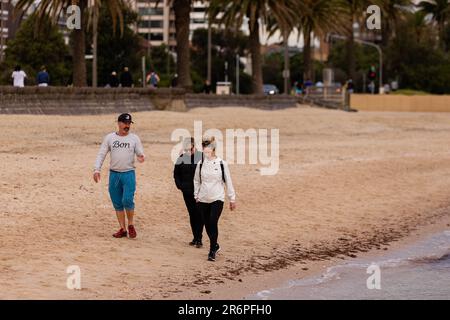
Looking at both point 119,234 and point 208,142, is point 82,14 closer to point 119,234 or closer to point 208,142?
point 119,234

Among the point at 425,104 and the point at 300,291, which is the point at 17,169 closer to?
the point at 300,291

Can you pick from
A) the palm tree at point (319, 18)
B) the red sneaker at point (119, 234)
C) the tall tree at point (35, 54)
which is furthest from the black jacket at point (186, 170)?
the tall tree at point (35, 54)

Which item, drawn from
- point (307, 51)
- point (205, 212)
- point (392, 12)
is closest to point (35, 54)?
point (307, 51)

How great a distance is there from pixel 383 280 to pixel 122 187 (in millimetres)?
3876

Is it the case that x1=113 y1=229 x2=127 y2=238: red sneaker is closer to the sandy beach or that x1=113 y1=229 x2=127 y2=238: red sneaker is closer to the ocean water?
the sandy beach

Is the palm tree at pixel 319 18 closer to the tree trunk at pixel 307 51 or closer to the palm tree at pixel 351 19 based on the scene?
the tree trunk at pixel 307 51

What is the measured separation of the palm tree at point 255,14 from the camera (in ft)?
184

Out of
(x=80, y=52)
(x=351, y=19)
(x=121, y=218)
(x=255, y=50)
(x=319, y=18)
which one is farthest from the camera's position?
(x=351, y=19)

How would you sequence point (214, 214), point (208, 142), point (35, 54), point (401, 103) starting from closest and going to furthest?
point (208, 142) < point (214, 214) < point (401, 103) < point (35, 54)

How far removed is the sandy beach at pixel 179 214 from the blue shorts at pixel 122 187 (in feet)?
2.02

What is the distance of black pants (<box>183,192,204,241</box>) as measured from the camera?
1536cm

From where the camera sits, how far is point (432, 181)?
2819 centimetres

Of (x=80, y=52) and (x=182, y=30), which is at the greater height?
(x=182, y=30)

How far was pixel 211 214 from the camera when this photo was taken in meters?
14.8
